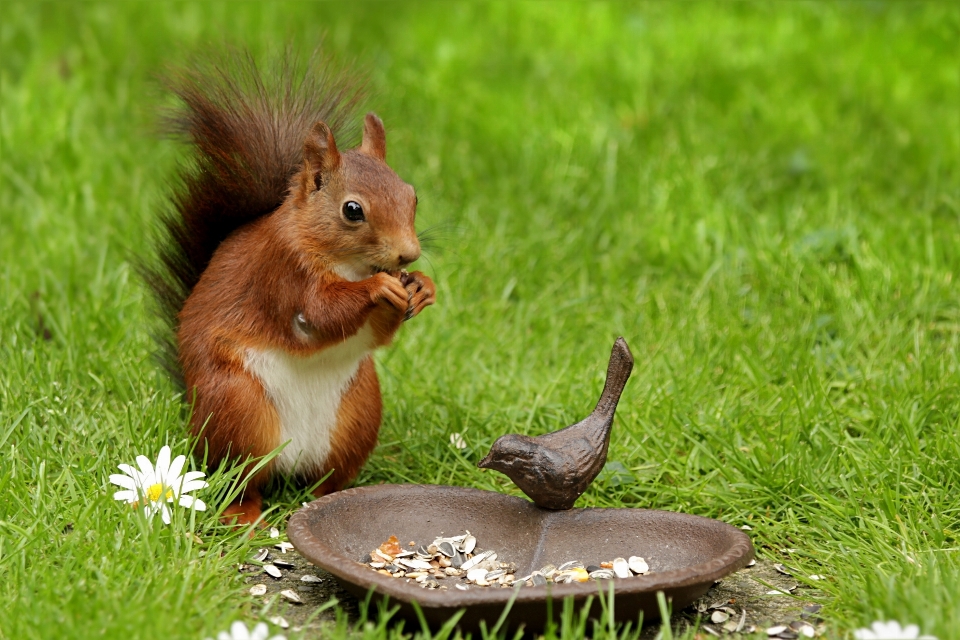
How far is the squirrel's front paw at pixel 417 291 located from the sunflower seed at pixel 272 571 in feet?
1.90

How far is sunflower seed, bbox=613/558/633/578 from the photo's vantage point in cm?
236

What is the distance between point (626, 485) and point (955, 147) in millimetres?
2482

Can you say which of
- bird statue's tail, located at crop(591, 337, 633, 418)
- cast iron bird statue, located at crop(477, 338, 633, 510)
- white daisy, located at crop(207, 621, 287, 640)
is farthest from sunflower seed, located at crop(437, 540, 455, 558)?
white daisy, located at crop(207, 621, 287, 640)

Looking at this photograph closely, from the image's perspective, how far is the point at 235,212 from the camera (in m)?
2.76

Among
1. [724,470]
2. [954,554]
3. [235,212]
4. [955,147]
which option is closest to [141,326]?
[235,212]

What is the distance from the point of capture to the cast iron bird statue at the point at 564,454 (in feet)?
7.91

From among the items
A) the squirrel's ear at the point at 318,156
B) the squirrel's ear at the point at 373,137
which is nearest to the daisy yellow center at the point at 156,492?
the squirrel's ear at the point at 318,156

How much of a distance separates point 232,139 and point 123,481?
0.79 m

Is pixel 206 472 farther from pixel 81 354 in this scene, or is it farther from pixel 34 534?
pixel 81 354

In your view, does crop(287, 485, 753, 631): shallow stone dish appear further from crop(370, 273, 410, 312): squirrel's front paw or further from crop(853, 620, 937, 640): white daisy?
crop(370, 273, 410, 312): squirrel's front paw

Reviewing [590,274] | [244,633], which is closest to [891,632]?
[244,633]

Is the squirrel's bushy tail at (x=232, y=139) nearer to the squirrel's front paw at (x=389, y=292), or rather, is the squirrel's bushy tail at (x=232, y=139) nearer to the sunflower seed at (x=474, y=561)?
the squirrel's front paw at (x=389, y=292)

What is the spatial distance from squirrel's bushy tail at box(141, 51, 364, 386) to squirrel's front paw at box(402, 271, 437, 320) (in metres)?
0.44

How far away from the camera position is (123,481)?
8.19 feet
